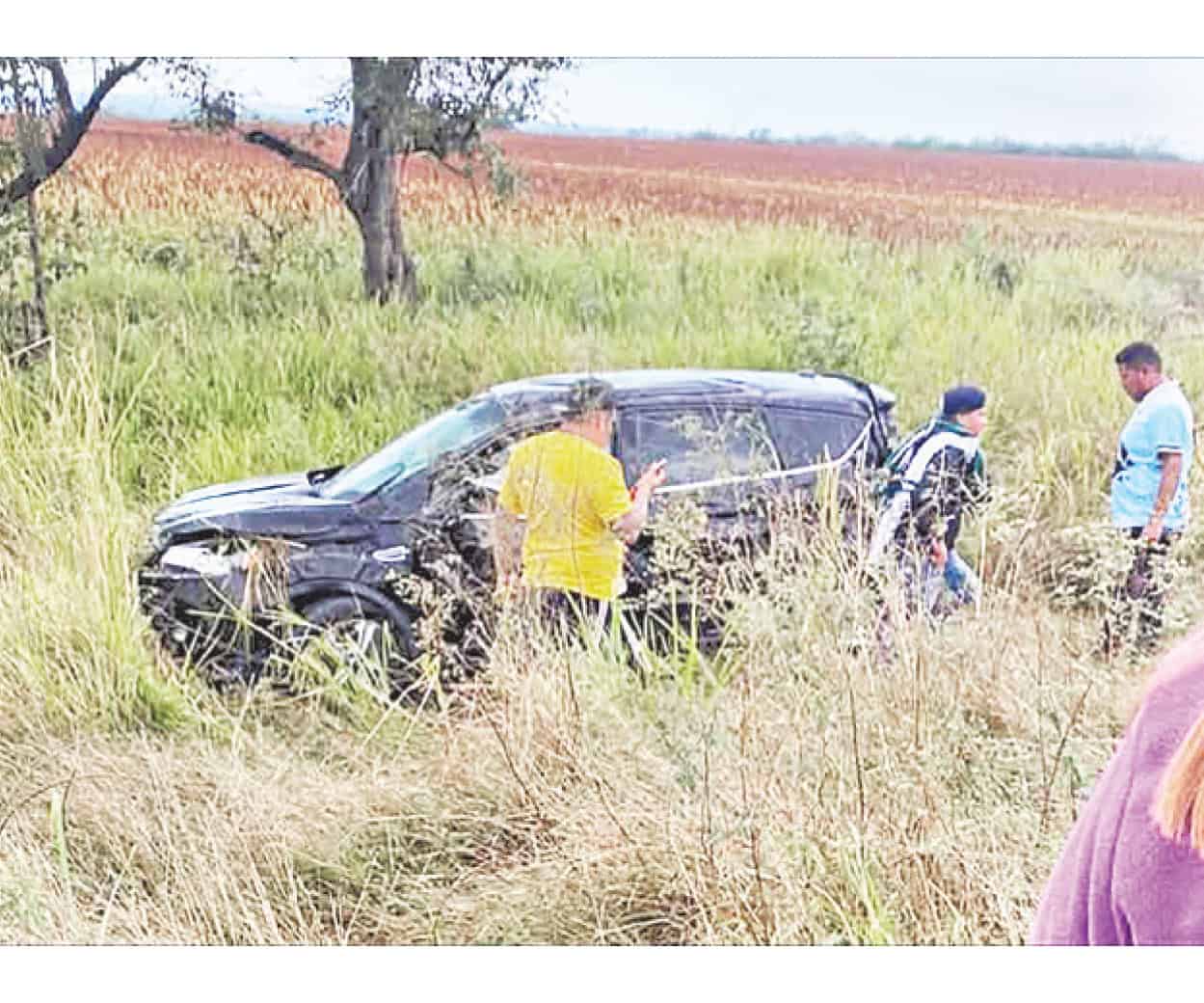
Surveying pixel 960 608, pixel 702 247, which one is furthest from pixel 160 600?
pixel 960 608

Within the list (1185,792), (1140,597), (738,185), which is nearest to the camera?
(1185,792)

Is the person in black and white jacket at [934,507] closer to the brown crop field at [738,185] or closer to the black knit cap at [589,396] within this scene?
the brown crop field at [738,185]

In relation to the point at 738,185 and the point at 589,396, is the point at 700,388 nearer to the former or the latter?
the point at 589,396

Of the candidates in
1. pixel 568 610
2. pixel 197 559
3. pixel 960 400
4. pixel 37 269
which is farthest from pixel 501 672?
pixel 37 269

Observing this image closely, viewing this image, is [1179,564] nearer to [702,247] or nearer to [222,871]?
[702,247]

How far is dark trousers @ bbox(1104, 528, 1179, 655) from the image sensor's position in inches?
82.7

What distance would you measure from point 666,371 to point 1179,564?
2.70ft

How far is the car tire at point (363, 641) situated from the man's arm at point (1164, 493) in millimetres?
1124

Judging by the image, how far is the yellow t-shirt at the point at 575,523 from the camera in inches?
85.1

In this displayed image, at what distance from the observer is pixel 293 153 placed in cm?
218

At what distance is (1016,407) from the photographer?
86.8 inches

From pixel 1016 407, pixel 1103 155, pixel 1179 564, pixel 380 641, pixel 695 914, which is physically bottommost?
pixel 695 914

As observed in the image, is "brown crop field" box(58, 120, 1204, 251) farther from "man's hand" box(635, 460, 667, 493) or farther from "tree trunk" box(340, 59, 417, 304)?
"man's hand" box(635, 460, 667, 493)

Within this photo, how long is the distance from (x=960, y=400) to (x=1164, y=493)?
33 cm
